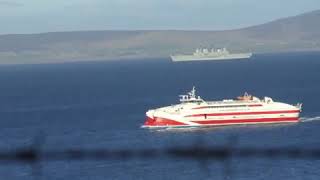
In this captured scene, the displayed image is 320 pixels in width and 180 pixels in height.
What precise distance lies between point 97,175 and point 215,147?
106 ft

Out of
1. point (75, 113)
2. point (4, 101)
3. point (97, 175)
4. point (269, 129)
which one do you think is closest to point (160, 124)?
point (269, 129)

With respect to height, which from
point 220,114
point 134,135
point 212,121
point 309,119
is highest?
point 220,114

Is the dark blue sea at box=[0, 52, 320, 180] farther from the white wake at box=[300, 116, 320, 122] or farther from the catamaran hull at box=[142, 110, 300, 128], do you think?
the catamaran hull at box=[142, 110, 300, 128]

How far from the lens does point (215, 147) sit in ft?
9.48

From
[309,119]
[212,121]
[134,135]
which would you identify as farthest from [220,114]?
[134,135]

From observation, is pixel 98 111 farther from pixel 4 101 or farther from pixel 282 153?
pixel 282 153

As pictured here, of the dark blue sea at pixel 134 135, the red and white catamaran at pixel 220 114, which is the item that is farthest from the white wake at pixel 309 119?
the red and white catamaran at pixel 220 114

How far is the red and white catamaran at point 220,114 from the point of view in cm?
5959

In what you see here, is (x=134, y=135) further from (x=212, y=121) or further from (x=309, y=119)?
(x=309, y=119)

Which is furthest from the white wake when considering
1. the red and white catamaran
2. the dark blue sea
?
the red and white catamaran

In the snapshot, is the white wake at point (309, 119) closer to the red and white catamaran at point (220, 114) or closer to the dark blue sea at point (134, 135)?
the dark blue sea at point (134, 135)

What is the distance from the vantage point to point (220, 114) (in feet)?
197

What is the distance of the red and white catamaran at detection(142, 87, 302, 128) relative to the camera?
59594 mm

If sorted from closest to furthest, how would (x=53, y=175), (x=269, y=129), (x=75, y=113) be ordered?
(x=53, y=175)
(x=269, y=129)
(x=75, y=113)
